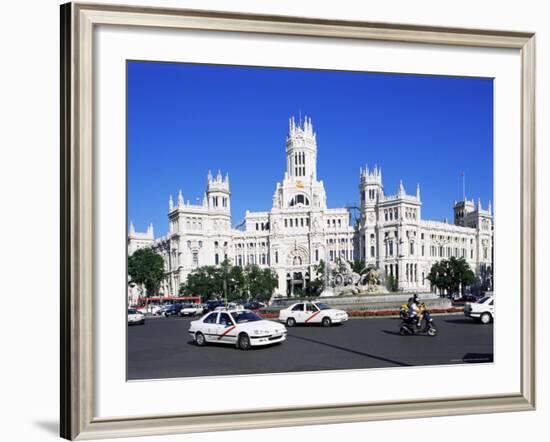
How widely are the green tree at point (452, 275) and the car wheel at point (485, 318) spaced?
1979mm

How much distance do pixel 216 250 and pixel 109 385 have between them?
14.6ft

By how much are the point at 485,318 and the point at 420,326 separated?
1.44 m

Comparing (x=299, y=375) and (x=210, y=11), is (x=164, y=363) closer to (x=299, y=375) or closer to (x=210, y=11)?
(x=299, y=375)

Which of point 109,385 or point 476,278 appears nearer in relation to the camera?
point 109,385

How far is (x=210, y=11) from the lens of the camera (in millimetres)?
7906

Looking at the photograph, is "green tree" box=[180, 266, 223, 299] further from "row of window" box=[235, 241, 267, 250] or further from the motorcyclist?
the motorcyclist

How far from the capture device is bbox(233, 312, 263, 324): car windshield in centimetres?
1066

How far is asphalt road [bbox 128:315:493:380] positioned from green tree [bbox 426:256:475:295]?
1.91 m

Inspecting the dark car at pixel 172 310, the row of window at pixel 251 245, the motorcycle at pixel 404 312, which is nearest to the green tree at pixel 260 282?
the row of window at pixel 251 245

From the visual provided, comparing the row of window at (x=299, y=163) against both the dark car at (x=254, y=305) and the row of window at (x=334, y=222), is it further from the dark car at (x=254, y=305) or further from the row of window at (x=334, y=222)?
the dark car at (x=254, y=305)

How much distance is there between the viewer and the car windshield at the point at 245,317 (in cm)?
1066

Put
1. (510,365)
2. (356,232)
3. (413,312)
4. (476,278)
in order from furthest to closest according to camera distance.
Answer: (356,232) → (476,278) → (413,312) → (510,365)

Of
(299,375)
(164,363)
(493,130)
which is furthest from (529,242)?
(164,363)

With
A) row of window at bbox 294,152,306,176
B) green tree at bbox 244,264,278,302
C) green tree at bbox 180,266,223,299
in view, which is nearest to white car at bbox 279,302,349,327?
green tree at bbox 244,264,278,302
